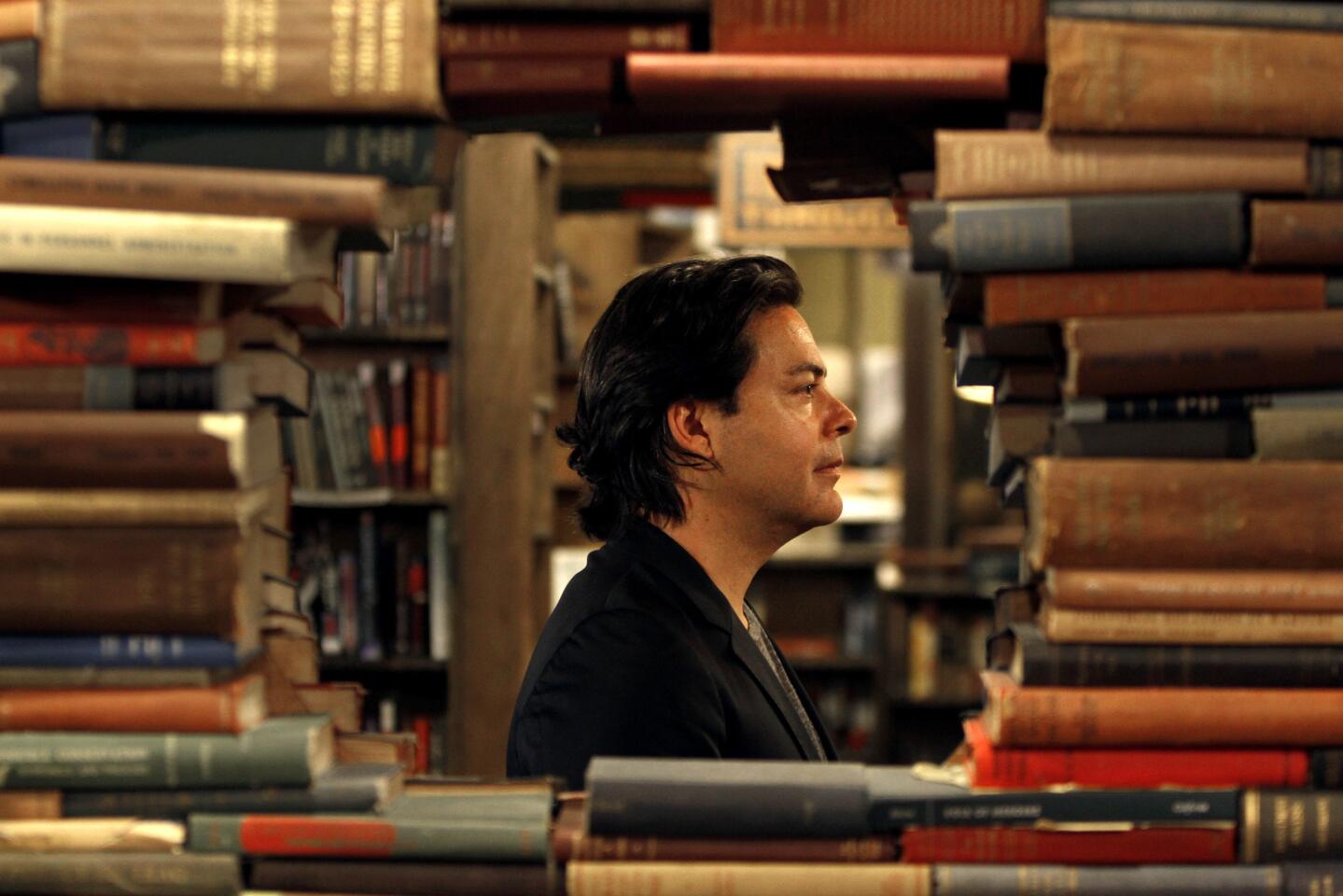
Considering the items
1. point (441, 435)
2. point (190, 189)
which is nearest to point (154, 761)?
point (190, 189)

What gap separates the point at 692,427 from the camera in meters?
1.78

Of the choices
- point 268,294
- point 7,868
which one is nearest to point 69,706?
point 7,868

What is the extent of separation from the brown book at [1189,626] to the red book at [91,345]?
0.68m

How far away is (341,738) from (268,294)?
0.36 meters

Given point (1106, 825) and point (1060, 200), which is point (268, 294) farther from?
point (1106, 825)

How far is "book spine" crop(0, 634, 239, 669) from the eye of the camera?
3.50 ft

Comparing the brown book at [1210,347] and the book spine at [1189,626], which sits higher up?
the brown book at [1210,347]

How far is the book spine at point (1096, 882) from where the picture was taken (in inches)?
41.4

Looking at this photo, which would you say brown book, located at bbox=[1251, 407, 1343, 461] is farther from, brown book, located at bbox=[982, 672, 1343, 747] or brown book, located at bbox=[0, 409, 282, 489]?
brown book, located at bbox=[0, 409, 282, 489]

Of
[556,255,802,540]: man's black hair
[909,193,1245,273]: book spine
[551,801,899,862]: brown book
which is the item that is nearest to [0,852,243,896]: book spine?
[551,801,899,862]: brown book

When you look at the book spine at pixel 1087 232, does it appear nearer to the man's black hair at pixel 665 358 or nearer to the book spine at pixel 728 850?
the book spine at pixel 728 850

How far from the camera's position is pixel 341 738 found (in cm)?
117

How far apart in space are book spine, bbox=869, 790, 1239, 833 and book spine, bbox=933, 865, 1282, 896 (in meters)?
0.04

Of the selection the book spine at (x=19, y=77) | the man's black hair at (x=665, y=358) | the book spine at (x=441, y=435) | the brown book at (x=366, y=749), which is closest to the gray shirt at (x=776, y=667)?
the man's black hair at (x=665, y=358)
